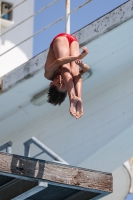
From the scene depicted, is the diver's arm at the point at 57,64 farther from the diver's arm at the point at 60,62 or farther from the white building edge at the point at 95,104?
the white building edge at the point at 95,104

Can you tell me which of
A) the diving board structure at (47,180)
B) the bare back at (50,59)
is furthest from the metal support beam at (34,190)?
the bare back at (50,59)

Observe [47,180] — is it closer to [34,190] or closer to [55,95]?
[34,190]

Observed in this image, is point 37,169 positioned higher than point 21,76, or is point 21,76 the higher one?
point 21,76

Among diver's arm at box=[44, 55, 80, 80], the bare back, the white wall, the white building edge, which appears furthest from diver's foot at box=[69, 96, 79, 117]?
the white wall

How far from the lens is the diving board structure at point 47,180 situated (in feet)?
34.2

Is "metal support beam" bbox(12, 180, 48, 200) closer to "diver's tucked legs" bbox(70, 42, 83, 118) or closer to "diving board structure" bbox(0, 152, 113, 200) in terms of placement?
"diving board structure" bbox(0, 152, 113, 200)

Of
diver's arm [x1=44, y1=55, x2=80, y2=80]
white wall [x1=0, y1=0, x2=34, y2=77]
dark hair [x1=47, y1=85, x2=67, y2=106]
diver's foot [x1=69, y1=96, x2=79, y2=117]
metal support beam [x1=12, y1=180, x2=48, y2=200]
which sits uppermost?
white wall [x1=0, y1=0, x2=34, y2=77]

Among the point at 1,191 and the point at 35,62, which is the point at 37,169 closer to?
the point at 1,191

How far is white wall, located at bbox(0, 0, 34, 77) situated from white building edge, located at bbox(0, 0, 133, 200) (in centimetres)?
304

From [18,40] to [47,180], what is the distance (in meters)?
8.10

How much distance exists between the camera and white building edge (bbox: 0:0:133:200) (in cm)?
1309

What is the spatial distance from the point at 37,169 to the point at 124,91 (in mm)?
3307

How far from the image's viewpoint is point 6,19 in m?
18.5

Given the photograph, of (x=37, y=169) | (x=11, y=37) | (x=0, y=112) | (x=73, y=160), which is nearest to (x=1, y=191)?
(x=37, y=169)
